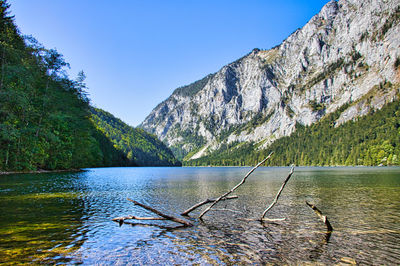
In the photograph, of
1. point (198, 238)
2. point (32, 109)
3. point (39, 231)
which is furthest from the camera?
point (32, 109)

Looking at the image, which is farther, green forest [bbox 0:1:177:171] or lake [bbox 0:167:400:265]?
→ green forest [bbox 0:1:177:171]

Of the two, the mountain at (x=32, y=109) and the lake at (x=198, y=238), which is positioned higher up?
the mountain at (x=32, y=109)

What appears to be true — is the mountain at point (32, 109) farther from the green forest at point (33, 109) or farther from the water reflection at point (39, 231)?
the water reflection at point (39, 231)

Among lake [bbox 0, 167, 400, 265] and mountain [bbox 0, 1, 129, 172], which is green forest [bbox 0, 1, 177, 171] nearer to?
mountain [bbox 0, 1, 129, 172]

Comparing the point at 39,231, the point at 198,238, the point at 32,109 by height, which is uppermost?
the point at 32,109

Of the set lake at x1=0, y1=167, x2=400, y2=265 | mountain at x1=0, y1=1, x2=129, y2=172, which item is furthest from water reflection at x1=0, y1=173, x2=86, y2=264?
mountain at x1=0, y1=1, x2=129, y2=172

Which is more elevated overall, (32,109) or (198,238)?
(32,109)

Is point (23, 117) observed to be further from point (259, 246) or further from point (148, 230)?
point (259, 246)

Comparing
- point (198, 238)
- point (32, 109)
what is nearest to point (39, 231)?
point (198, 238)

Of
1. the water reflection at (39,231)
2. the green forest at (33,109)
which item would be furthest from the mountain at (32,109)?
the water reflection at (39,231)

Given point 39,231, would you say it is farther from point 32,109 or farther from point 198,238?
point 32,109

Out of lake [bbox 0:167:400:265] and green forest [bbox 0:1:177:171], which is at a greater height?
green forest [bbox 0:1:177:171]

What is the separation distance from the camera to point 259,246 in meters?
12.2

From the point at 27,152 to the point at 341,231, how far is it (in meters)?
66.5
